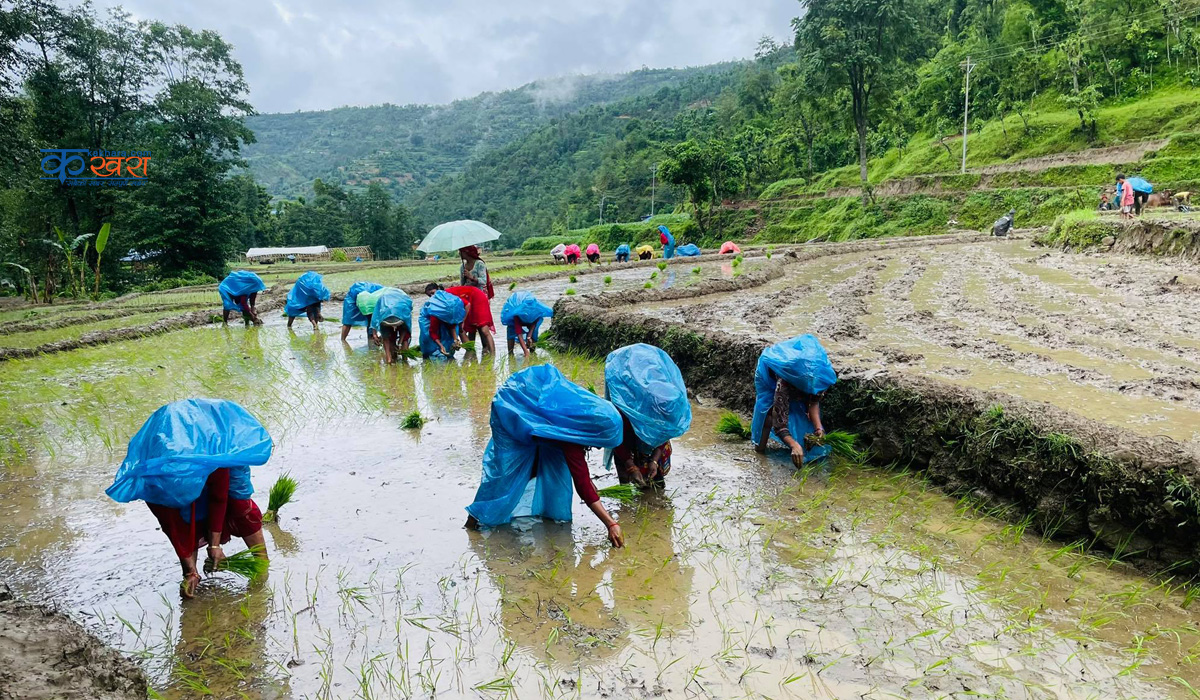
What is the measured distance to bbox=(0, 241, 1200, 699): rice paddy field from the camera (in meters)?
2.92

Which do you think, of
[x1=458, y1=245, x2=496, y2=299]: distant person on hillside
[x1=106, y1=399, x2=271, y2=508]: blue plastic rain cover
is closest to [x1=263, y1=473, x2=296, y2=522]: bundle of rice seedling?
[x1=106, y1=399, x2=271, y2=508]: blue plastic rain cover

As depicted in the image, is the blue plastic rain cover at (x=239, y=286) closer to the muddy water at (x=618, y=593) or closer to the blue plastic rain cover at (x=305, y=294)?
the blue plastic rain cover at (x=305, y=294)

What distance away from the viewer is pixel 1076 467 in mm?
3998

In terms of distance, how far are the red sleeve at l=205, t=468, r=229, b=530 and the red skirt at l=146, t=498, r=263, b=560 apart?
0.30 ft

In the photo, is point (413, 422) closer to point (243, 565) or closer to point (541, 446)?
point (541, 446)

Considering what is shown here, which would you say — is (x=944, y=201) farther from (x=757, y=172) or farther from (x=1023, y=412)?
(x=1023, y=412)

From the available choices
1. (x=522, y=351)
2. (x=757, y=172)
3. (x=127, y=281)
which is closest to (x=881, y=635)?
(x=522, y=351)

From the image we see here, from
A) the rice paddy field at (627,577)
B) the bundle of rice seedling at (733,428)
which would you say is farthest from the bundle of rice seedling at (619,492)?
the bundle of rice seedling at (733,428)

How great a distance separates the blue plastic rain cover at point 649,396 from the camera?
4.37 metres

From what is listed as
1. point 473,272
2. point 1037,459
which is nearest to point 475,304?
point 473,272

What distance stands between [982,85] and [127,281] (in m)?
48.8

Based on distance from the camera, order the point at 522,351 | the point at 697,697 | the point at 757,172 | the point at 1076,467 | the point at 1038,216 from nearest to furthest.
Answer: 1. the point at 697,697
2. the point at 1076,467
3. the point at 522,351
4. the point at 1038,216
5. the point at 757,172

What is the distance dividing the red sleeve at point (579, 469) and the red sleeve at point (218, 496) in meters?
1.83

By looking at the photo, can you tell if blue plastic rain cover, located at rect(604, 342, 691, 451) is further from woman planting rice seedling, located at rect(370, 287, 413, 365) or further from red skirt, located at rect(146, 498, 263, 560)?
woman planting rice seedling, located at rect(370, 287, 413, 365)
